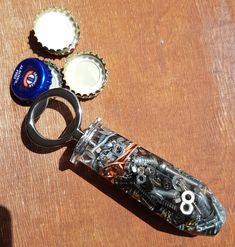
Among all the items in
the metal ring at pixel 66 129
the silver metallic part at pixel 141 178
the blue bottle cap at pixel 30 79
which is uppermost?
the blue bottle cap at pixel 30 79

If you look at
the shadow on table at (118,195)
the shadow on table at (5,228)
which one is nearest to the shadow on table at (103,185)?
the shadow on table at (118,195)

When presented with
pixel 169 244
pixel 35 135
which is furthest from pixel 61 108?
pixel 169 244

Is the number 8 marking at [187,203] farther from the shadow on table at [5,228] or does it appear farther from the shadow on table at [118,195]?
the shadow on table at [5,228]

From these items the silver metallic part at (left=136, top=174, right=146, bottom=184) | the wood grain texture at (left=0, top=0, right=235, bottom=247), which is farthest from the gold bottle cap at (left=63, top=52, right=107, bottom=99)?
the silver metallic part at (left=136, top=174, right=146, bottom=184)

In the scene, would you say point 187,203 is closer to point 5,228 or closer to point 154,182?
point 154,182

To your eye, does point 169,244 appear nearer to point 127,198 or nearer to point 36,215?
point 127,198

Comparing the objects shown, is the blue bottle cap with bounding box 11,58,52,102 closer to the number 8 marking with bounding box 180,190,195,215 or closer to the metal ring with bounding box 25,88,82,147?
the metal ring with bounding box 25,88,82,147
